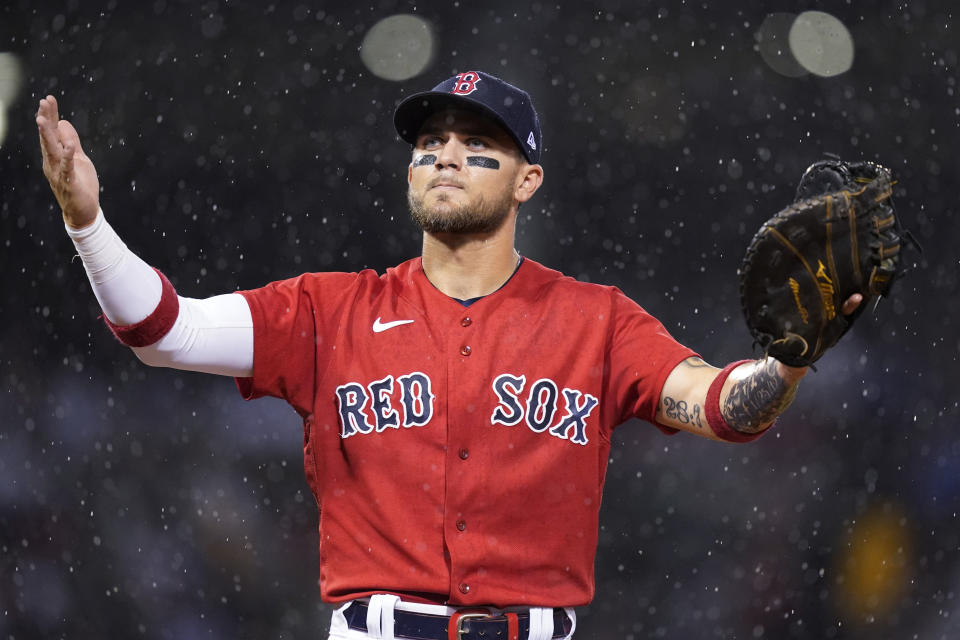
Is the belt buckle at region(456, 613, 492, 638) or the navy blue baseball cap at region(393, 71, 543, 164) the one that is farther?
the navy blue baseball cap at region(393, 71, 543, 164)

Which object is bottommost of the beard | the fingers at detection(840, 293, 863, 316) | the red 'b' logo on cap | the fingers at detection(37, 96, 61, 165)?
the fingers at detection(840, 293, 863, 316)

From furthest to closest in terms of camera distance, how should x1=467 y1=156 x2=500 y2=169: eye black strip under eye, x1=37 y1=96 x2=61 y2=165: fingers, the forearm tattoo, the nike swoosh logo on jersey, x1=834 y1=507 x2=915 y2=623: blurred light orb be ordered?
x1=834 y1=507 x2=915 y2=623: blurred light orb → x1=467 y1=156 x2=500 y2=169: eye black strip under eye → the nike swoosh logo on jersey → the forearm tattoo → x1=37 y1=96 x2=61 y2=165: fingers

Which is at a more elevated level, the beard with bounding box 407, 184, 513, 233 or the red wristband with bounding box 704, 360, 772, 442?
the beard with bounding box 407, 184, 513, 233

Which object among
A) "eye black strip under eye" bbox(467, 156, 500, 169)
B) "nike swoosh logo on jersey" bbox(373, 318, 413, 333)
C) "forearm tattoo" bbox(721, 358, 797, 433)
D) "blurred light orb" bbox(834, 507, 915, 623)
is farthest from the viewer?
"blurred light orb" bbox(834, 507, 915, 623)

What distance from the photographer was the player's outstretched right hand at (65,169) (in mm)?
1920

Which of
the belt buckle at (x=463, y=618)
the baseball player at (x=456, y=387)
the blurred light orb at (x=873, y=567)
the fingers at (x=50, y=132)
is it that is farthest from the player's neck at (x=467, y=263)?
the blurred light orb at (x=873, y=567)

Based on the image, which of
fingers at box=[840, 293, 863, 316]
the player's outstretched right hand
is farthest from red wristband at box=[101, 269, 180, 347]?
fingers at box=[840, 293, 863, 316]

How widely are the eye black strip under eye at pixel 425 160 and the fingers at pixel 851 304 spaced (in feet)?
3.19

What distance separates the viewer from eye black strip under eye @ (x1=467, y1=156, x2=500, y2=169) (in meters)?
2.47

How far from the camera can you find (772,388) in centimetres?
204

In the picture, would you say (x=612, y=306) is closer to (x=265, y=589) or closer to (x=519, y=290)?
(x=519, y=290)

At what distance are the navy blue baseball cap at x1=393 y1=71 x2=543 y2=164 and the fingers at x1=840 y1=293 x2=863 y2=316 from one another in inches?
34.5

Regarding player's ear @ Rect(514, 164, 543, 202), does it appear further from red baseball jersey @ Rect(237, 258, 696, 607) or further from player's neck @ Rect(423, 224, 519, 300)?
red baseball jersey @ Rect(237, 258, 696, 607)

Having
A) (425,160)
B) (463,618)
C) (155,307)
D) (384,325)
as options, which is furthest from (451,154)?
(463,618)
